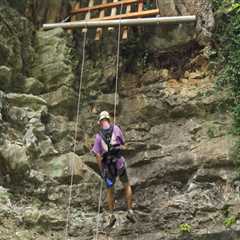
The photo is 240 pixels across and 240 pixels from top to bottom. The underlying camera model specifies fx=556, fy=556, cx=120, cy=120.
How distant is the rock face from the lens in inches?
281

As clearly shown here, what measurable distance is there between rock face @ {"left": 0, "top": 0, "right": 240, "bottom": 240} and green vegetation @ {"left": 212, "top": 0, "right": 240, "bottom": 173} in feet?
0.53

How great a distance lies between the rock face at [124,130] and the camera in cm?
712

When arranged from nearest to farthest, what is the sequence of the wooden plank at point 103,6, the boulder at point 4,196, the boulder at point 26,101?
the boulder at point 4,196 → the boulder at point 26,101 → the wooden plank at point 103,6

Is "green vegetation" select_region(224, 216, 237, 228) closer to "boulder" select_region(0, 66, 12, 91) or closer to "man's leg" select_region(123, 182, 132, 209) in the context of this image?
"man's leg" select_region(123, 182, 132, 209)

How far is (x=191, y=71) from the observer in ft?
30.9

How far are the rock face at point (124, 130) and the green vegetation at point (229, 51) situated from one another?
0.53ft

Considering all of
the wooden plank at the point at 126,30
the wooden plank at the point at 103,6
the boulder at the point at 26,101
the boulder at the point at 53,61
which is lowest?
the boulder at the point at 26,101

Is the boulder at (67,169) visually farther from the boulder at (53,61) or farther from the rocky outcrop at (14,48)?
the boulder at (53,61)

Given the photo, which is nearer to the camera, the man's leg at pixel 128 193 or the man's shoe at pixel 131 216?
the man's shoe at pixel 131 216

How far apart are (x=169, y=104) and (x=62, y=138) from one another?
179cm

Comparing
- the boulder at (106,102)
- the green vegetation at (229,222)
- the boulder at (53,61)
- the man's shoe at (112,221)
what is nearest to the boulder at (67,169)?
the man's shoe at (112,221)

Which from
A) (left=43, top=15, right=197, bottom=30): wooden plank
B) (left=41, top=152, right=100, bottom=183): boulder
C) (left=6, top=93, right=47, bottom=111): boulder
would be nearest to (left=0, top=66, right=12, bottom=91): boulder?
(left=6, top=93, right=47, bottom=111): boulder

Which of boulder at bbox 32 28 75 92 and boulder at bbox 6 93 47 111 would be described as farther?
boulder at bbox 32 28 75 92

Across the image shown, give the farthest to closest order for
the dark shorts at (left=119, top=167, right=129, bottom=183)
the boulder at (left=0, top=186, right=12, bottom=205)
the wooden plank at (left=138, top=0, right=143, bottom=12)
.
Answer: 1. the wooden plank at (left=138, top=0, right=143, bottom=12)
2. the dark shorts at (left=119, top=167, right=129, bottom=183)
3. the boulder at (left=0, top=186, right=12, bottom=205)
